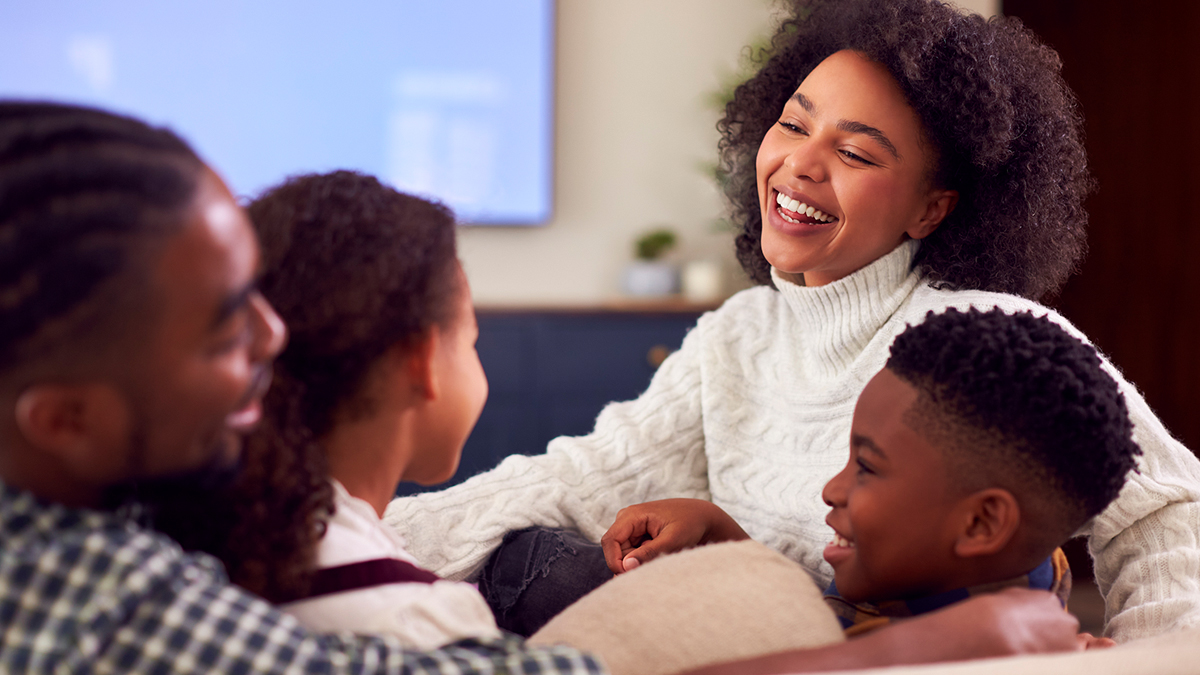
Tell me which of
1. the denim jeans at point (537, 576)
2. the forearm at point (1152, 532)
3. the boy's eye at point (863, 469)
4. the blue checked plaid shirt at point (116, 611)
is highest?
the blue checked plaid shirt at point (116, 611)

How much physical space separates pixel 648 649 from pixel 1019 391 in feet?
1.23

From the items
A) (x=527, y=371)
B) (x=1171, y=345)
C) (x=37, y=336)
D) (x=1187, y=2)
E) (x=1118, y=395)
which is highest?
(x=1187, y=2)

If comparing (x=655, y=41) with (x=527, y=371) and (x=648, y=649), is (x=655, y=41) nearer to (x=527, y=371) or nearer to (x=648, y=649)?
(x=527, y=371)

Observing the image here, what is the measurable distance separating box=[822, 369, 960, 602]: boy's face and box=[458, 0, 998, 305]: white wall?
2658 mm

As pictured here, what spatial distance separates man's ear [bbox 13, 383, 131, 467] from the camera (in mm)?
523

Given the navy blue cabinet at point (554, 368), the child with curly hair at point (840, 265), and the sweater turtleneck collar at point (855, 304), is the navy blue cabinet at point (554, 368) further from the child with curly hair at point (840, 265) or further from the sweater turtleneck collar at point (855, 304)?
the sweater turtleneck collar at point (855, 304)

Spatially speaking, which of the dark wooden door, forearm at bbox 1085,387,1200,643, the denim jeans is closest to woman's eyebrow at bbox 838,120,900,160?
forearm at bbox 1085,387,1200,643

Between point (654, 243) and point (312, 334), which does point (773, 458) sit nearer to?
point (312, 334)

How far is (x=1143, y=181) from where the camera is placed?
2.92 metres

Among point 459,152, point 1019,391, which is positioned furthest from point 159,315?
point 459,152

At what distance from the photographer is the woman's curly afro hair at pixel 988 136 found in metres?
1.26

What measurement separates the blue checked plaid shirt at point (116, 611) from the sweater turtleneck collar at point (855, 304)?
34.5 inches

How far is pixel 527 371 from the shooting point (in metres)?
2.95

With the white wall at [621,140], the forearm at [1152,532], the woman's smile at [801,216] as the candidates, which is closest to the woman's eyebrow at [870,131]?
the woman's smile at [801,216]
